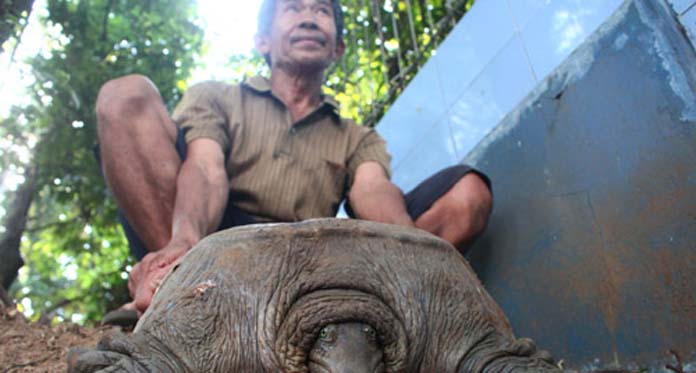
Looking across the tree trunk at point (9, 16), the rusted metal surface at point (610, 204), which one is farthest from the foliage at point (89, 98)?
the rusted metal surface at point (610, 204)

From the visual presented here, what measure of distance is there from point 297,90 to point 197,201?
1.03m

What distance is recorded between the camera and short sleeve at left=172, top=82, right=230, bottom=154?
2371 mm

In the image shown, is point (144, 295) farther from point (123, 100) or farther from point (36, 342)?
point (123, 100)

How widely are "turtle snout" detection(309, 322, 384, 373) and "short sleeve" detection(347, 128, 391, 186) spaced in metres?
1.51

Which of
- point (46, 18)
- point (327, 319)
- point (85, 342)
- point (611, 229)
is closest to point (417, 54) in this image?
point (611, 229)

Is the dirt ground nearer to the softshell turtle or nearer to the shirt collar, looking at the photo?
the softshell turtle

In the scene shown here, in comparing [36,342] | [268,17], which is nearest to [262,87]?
[268,17]

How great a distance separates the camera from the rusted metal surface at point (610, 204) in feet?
5.50

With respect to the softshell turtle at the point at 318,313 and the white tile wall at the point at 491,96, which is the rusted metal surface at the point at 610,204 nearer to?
the white tile wall at the point at 491,96

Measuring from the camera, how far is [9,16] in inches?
98.0

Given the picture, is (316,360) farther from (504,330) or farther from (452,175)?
(452,175)

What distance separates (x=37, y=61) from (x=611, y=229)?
5629 millimetres

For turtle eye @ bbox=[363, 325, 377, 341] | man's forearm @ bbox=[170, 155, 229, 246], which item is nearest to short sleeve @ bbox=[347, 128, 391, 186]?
man's forearm @ bbox=[170, 155, 229, 246]

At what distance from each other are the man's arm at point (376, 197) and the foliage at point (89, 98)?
4.14m
